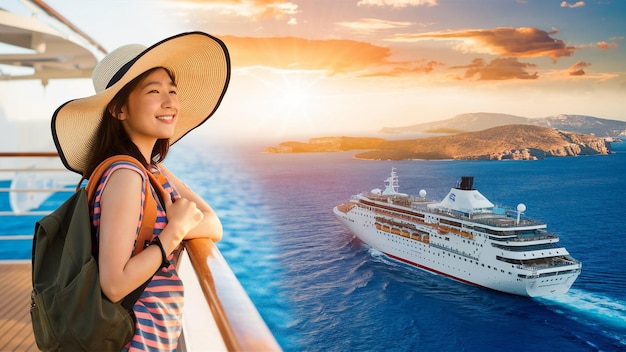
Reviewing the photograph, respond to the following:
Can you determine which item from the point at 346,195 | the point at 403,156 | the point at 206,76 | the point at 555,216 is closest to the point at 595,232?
the point at 555,216

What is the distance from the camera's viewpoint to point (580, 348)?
16.6 metres

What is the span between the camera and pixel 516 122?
28156 mm

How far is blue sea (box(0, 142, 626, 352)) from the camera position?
17422 mm

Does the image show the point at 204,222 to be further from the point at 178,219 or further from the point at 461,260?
the point at 461,260

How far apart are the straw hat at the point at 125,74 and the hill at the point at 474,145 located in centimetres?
2530

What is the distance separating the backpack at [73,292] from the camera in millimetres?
454

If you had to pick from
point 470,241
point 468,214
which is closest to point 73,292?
point 470,241

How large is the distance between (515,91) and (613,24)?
5796 mm

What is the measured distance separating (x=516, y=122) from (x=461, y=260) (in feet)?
50.3

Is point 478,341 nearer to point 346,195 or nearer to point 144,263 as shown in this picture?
point 346,195

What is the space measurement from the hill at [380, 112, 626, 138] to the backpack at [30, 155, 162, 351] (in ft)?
85.6

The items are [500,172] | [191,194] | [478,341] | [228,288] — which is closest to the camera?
[228,288]

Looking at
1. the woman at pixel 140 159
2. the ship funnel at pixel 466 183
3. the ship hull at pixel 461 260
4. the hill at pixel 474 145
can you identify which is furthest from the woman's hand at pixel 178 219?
the hill at pixel 474 145

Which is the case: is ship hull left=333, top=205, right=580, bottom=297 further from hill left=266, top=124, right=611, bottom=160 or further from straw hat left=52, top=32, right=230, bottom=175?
straw hat left=52, top=32, right=230, bottom=175
